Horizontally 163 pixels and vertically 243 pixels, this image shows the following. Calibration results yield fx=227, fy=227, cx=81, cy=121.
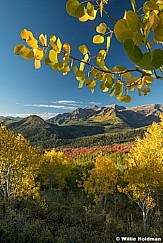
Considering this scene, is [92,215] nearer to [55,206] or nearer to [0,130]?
[55,206]

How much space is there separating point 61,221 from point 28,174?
14.0 ft

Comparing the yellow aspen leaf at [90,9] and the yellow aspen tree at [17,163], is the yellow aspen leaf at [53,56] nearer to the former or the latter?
the yellow aspen leaf at [90,9]

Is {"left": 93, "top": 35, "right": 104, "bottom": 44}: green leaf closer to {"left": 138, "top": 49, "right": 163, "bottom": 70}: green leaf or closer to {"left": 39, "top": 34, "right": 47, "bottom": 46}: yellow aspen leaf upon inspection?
{"left": 39, "top": 34, "right": 47, "bottom": 46}: yellow aspen leaf

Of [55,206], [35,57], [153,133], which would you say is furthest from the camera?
[153,133]

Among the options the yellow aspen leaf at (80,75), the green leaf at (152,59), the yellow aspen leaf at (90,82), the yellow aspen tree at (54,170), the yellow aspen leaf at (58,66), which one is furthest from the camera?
the yellow aspen tree at (54,170)

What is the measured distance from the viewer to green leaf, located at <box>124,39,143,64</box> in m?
0.59

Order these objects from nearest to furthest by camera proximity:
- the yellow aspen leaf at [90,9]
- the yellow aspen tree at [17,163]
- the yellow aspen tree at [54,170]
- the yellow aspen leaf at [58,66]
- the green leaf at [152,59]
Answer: the green leaf at [152,59]
the yellow aspen leaf at [90,9]
the yellow aspen leaf at [58,66]
the yellow aspen tree at [17,163]
the yellow aspen tree at [54,170]

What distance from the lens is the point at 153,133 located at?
19.9 meters

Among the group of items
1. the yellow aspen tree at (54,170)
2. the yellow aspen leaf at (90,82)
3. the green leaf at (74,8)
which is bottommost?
the yellow aspen tree at (54,170)

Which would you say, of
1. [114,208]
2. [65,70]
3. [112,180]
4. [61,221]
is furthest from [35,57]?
[114,208]

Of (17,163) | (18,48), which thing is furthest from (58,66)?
(17,163)

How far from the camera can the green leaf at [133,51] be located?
23.3 inches

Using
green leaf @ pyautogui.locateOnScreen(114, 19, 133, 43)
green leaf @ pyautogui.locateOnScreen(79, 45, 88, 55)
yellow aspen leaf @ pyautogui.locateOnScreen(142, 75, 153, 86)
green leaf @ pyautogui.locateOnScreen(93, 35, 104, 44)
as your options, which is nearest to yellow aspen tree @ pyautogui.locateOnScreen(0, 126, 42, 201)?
yellow aspen leaf @ pyautogui.locateOnScreen(142, 75, 153, 86)

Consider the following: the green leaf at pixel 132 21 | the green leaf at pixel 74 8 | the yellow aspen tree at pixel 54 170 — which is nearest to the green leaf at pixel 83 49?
the green leaf at pixel 74 8
